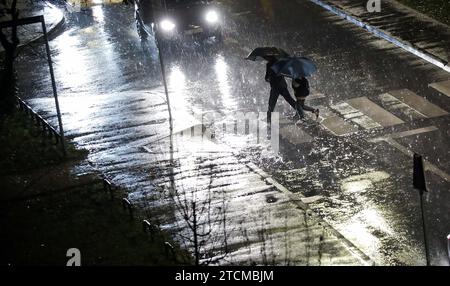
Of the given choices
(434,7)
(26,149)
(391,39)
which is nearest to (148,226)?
(26,149)

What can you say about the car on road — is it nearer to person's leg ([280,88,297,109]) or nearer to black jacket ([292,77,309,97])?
person's leg ([280,88,297,109])

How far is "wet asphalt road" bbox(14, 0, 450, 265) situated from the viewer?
14500 millimetres

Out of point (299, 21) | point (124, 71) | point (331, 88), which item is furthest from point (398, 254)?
point (299, 21)

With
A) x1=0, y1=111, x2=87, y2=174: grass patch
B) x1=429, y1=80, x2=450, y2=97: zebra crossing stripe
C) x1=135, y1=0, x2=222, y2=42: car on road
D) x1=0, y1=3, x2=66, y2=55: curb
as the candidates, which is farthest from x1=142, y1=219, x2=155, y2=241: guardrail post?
x1=0, y1=3, x2=66, y2=55: curb

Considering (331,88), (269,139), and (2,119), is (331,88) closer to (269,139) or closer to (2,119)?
(269,139)

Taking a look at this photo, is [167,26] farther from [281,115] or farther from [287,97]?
→ [287,97]

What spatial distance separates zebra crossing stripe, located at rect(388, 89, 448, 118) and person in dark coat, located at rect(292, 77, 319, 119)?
2.27 m

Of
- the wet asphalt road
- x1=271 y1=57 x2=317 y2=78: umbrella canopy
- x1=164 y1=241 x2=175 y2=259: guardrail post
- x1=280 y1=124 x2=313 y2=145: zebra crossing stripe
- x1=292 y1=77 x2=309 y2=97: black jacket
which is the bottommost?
x1=280 y1=124 x2=313 y2=145: zebra crossing stripe

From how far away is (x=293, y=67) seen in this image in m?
17.5

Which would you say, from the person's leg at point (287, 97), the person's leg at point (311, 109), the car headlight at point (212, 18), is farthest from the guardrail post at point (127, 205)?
the car headlight at point (212, 18)

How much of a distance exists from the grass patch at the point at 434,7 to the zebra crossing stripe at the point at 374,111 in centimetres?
591

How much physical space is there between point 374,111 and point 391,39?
486cm
